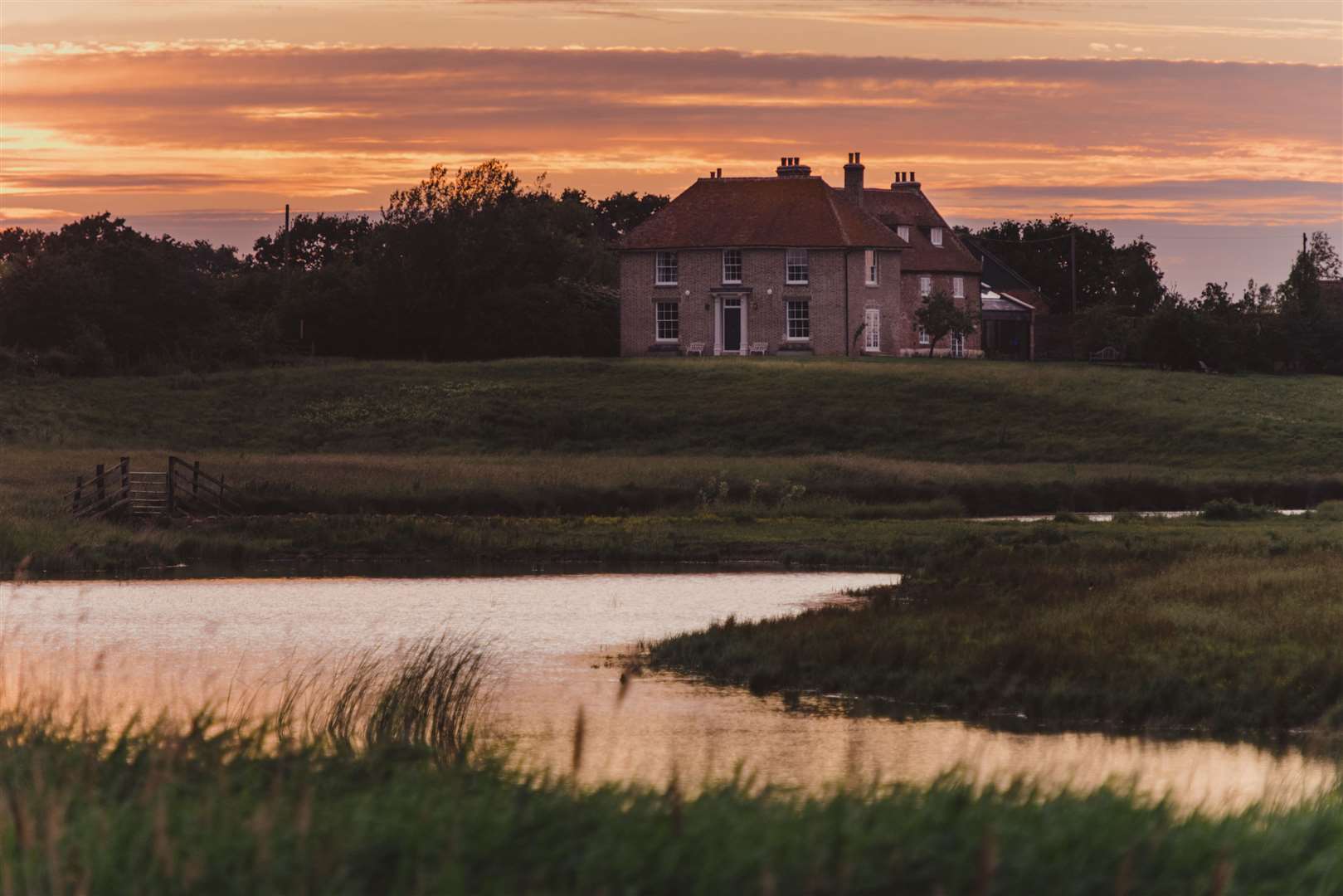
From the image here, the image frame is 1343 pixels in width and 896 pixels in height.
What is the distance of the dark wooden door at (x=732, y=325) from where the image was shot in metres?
93.2

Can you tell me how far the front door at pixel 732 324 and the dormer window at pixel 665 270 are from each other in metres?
2.98

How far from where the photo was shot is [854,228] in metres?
94.8

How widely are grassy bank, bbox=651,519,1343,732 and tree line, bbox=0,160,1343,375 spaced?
199 feet

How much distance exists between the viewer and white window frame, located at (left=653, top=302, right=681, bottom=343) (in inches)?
3703

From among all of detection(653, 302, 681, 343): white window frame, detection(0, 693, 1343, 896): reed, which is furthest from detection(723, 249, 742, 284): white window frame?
detection(0, 693, 1343, 896): reed

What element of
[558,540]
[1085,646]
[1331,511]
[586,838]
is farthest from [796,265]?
[586,838]

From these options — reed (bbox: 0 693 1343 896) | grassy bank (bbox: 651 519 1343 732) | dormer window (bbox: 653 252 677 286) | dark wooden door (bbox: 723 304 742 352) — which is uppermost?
dormer window (bbox: 653 252 677 286)

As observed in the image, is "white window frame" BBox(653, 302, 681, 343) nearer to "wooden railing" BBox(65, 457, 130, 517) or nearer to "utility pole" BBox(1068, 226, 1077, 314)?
"utility pole" BBox(1068, 226, 1077, 314)

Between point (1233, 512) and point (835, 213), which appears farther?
point (835, 213)

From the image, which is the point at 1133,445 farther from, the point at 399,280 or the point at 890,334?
the point at 399,280

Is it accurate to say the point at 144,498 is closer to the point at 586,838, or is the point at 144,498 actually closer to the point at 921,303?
the point at 586,838

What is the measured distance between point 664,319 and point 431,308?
12.4 meters

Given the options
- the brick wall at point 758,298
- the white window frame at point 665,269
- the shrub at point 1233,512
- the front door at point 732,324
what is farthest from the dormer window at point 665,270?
the shrub at point 1233,512

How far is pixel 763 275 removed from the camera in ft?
303
